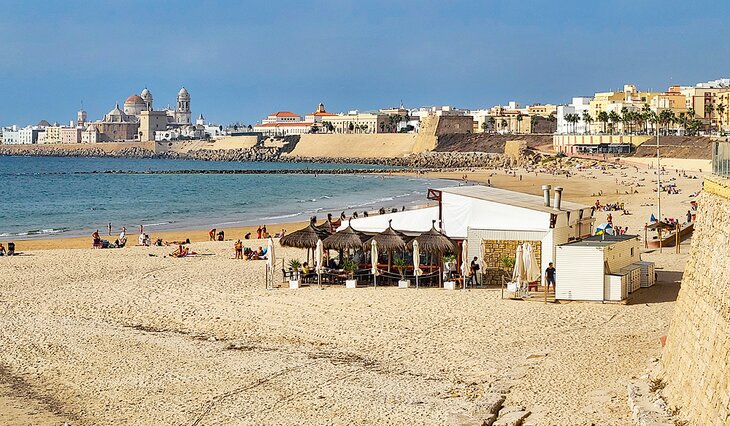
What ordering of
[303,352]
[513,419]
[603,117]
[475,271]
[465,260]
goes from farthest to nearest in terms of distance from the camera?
[603,117] → [475,271] → [465,260] → [303,352] → [513,419]

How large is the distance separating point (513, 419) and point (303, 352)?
3949 mm

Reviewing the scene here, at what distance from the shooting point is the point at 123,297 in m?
17.1

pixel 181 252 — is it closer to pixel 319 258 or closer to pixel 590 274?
pixel 319 258

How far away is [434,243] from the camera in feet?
56.2

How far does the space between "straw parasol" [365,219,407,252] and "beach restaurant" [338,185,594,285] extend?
495 millimetres

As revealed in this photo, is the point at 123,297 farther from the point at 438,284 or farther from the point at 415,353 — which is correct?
the point at 415,353

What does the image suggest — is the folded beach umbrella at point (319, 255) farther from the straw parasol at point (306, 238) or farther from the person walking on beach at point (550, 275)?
the person walking on beach at point (550, 275)

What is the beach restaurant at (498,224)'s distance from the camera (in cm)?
1672

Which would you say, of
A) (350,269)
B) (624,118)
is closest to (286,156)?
(624,118)

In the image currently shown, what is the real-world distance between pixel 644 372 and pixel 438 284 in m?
6.90

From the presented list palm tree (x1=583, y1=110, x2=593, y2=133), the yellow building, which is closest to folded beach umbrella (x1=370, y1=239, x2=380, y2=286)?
palm tree (x1=583, y1=110, x2=593, y2=133)

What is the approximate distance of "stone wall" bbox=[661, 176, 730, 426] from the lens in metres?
7.79

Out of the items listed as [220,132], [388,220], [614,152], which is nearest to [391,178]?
[614,152]

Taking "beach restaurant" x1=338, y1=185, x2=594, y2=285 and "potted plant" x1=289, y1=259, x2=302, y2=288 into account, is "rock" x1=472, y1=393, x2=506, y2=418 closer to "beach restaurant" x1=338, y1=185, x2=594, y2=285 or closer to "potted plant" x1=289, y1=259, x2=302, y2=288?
"beach restaurant" x1=338, y1=185, x2=594, y2=285
